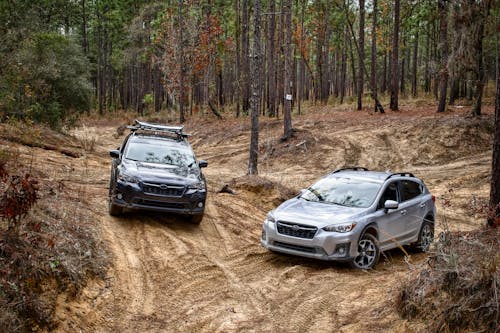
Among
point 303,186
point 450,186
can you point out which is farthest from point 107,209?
point 450,186

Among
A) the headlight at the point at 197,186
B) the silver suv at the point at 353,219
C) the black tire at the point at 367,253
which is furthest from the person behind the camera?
the headlight at the point at 197,186

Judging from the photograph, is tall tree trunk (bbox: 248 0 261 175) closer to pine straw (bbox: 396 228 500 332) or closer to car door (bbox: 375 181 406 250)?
car door (bbox: 375 181 406 250)

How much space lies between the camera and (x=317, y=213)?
382 inches

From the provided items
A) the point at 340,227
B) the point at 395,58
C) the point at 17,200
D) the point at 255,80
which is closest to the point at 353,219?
the point at 340,227

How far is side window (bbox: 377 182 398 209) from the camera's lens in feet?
34.0

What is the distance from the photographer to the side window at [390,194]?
34.0 feet

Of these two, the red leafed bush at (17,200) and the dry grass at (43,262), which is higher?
the red leafed bush at (17,200)

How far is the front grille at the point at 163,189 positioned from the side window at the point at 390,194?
3.87m

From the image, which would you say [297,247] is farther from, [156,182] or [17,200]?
[17,200]

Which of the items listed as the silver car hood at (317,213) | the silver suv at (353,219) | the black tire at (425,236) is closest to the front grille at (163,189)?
the silver suv at (353,219)

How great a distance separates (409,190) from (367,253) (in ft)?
7.87

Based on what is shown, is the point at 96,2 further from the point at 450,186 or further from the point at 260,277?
the point at 260,277

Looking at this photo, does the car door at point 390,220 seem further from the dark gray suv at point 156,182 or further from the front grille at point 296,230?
the dark gray suv at point 156,182

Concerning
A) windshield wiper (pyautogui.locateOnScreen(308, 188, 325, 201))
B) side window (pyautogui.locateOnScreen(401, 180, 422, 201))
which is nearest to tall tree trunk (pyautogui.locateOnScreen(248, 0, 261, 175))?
windshield wiper (pyautogui.locateOnScreen(308, 188, 325, 201))
